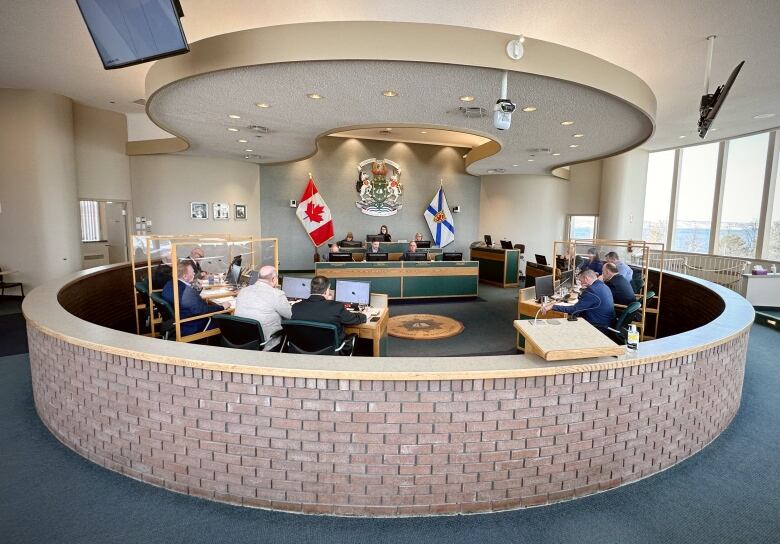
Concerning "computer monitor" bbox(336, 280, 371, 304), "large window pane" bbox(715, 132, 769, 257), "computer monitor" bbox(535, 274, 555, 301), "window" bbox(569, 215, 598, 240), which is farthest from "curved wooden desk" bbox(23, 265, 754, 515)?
"window" bbox(569, 215, 598, 240)

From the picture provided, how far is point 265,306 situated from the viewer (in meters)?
3.95

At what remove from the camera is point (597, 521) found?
2301 mm

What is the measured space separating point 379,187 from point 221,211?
15.9ft

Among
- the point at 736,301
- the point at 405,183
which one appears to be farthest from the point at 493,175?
the point at 736,301

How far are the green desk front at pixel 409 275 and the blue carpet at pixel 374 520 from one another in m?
6.14

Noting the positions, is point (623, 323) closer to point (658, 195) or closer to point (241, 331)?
point (241, 331)

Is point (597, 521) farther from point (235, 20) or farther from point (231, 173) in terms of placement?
point (231, 173)

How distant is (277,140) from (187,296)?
441 centimetres

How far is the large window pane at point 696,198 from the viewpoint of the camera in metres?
11.2

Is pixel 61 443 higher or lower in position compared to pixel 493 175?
lower

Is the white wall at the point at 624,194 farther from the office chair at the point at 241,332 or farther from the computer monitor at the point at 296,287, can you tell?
the office chair at the point at 241,332

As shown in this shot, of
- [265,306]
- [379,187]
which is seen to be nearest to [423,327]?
[265,306]

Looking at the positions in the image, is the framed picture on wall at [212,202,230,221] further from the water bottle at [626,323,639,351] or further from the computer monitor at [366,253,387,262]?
the water bottle at [626,323,639,351]

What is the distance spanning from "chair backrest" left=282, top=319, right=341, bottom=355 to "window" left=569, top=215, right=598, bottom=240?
13.0 meters
